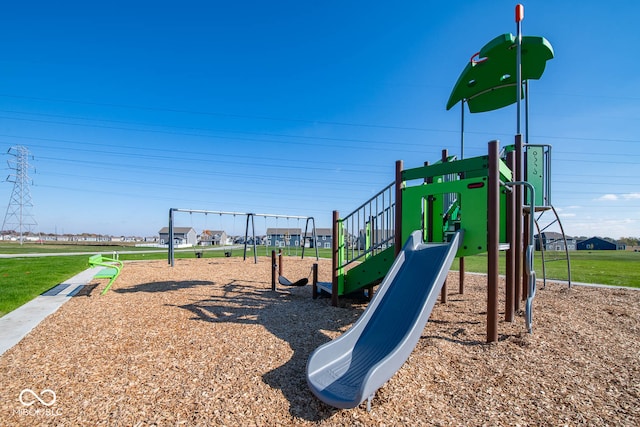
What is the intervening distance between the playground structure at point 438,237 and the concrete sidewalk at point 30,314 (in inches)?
184

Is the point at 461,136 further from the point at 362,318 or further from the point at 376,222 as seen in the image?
the point at 362,318

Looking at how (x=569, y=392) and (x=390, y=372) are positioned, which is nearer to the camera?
(x=390, y=372)

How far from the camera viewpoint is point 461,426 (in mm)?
2764

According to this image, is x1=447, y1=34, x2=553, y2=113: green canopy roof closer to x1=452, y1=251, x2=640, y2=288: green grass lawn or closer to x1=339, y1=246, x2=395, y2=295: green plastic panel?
x1=452, y1=251, x2=640, y2=288: green grass lawn

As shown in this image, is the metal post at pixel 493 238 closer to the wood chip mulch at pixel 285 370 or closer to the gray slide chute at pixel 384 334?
the wood chip mulch at pixel 285 370

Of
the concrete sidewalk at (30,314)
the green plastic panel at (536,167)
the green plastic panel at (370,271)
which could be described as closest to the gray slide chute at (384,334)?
the green plastic panel at (370,271)

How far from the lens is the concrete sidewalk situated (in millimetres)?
4816

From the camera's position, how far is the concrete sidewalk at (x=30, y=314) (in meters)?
4.82

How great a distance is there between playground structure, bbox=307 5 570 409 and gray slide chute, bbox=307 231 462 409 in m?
0.01

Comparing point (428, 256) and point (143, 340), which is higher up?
point (428, 256)

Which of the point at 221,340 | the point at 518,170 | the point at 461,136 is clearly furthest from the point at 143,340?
the point at 461,136

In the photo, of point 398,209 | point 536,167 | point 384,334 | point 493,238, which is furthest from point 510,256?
point 384,334

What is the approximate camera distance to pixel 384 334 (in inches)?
157

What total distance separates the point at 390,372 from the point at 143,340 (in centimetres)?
374
